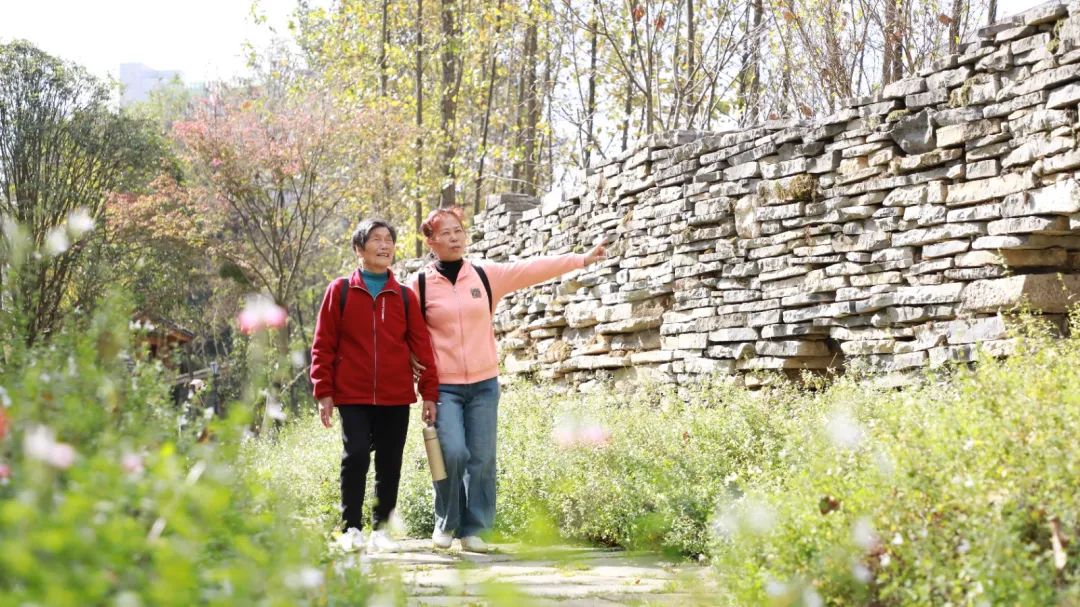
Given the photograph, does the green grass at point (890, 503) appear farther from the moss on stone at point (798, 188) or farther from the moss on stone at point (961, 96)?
the moss on stone at point (798, 188)

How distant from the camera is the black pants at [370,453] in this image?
5211mm

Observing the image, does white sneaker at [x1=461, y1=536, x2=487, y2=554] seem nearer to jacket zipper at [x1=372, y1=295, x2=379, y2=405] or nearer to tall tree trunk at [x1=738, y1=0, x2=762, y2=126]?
jacket zipper at [x1=372, y1=295, x2=379, y2=405]

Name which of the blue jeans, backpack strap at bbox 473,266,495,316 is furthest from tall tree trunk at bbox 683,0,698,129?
the blue jeans

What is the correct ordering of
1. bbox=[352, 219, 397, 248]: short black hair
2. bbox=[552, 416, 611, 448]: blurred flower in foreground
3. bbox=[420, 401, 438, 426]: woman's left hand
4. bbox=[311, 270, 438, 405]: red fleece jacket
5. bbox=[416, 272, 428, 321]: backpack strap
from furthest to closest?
bbox=[552, 416, 611, 448]: blurred flower in foreground → bbox=[416, 272, 428, 321]: backpack strap → bbox=[420, 401, 438, 426]: woman's left hand → bbox=[352, 219, 397, 248]: short black hair → bbox=[311, 270, 438, 405]: red fleece jacket

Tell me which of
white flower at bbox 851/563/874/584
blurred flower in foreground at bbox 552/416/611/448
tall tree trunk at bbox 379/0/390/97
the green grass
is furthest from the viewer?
tall tree trunk at bbox 379/0/390/97

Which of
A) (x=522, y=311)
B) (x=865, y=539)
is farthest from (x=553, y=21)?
(x=865, y=539)

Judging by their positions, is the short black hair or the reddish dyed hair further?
the reddish dyed hair

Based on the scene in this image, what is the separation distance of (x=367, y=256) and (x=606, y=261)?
4003 mm

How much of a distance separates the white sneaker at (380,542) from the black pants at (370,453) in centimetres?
15

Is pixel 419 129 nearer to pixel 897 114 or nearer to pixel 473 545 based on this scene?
pixel 897 114

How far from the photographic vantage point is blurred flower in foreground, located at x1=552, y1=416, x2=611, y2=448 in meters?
6.28

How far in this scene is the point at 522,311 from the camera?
1054 centimetres

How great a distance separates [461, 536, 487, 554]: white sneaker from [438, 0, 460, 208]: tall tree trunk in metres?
9.47

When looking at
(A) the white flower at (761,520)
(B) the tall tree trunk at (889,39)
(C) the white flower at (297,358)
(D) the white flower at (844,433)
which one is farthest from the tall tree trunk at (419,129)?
(A) the white flower at (761,520)
